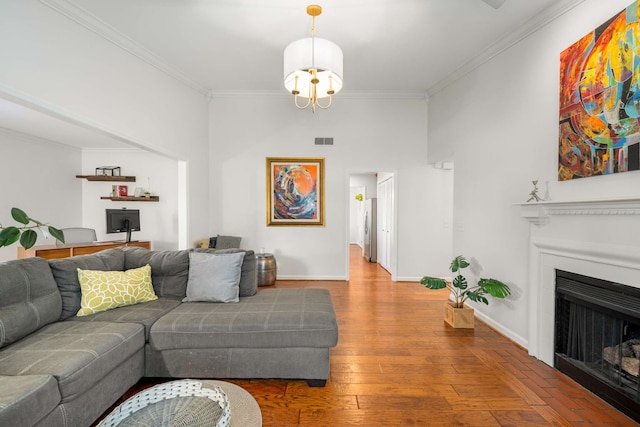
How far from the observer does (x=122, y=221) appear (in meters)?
5.16

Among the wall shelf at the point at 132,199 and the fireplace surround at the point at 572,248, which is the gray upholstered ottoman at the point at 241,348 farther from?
the wall shelf at the point at 132,199

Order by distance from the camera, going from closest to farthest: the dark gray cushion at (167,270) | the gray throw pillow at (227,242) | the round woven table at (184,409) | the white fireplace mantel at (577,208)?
the round woven table at (184,409) → the white fireplace mantel at (577,208) → the dark gray cushion at (167,270) → the gray throw pillow at (227,242)

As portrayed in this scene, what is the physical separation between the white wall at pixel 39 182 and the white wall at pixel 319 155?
341 cm

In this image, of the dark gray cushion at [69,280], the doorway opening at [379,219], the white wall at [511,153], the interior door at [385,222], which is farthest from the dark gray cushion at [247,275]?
the interior door at [385,222]

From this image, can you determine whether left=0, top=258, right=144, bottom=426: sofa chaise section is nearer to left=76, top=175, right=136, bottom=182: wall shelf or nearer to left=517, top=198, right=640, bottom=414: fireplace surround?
left=517, top=198, right=640, bottom=414: fireplace surround

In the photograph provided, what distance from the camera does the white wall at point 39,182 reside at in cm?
477

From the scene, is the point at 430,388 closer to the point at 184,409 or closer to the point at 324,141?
the point at 184,409

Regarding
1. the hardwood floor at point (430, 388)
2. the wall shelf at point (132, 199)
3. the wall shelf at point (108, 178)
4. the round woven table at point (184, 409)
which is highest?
the wall shelf at point (108, 178)

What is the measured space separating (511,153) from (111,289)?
13.1 feet

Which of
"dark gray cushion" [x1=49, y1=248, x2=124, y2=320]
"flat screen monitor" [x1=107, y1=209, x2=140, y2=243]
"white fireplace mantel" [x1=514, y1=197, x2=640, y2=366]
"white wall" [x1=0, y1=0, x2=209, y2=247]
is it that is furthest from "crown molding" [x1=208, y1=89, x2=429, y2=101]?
"dark gray cushion" [x1=49, y1=248, x2=124, y2=320]

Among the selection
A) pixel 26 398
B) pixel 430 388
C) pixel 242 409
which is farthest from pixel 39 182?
pixel 430 388

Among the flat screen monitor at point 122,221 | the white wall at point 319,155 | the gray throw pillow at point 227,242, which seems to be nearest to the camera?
the gray throw pillow at point 227,242

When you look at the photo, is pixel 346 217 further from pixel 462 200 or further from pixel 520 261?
pixel 520 261

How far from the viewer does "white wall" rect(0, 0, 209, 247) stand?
2.10 m
